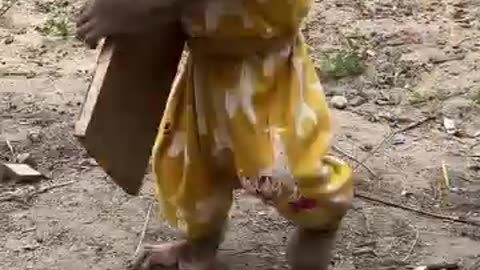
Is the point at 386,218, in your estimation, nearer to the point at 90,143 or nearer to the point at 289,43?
the point at 289,43

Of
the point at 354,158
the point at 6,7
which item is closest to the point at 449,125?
the point at 354,158

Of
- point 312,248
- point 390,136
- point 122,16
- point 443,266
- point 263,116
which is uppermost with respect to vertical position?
point 122,16

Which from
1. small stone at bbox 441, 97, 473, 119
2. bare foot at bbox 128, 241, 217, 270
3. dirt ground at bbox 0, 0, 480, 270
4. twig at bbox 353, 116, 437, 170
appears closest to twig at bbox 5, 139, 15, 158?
dirt ground at bbox 0, 0, 480, 270

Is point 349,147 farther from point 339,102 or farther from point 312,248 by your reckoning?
point 312,248

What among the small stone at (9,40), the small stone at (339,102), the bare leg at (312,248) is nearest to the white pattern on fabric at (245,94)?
the bare leg at (312,248)

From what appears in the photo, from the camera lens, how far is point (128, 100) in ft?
7.91

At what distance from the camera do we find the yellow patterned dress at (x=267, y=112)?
240 cm

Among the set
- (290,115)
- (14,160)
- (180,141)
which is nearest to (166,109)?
(180,141)

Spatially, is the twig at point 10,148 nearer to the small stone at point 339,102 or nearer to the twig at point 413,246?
the small stone at point 339,102

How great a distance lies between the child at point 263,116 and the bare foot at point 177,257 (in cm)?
21

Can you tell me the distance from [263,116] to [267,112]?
13 millimetres

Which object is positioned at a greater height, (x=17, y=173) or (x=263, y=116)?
(x=263, y=116)

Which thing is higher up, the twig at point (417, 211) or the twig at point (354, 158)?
the twig at point (417, 211)

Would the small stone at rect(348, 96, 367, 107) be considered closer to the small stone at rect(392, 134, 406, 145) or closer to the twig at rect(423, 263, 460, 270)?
the small stone at rect(392, 134, 406, 145)
